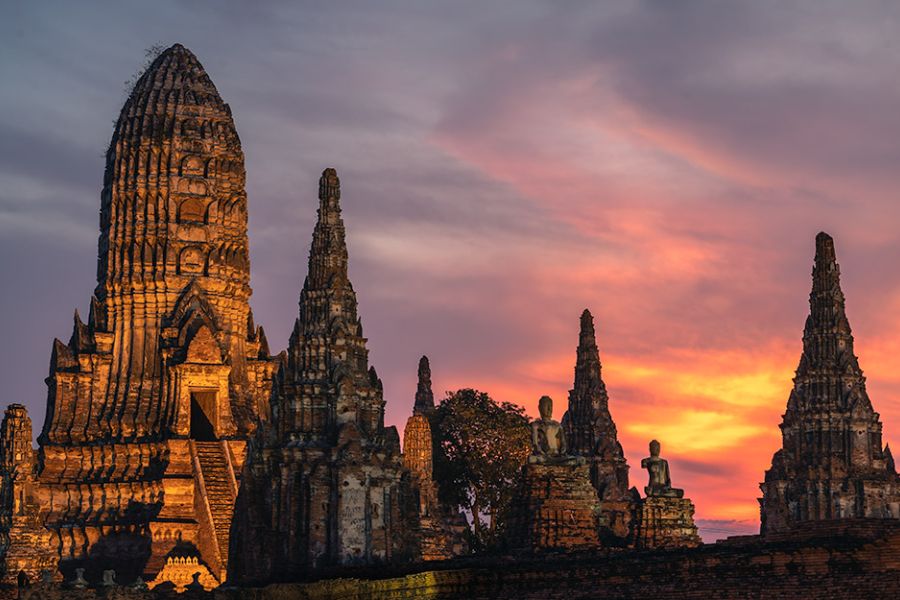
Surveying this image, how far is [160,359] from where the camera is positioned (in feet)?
242

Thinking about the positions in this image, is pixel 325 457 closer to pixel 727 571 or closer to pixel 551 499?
pixel 551 499

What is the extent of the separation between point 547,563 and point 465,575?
2.09 metres

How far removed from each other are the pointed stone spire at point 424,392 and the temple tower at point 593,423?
42.3 feet

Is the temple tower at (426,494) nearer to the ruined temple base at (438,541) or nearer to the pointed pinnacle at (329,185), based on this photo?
the ruined temple base at (438,541)

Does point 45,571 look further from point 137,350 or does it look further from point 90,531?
point 137,350

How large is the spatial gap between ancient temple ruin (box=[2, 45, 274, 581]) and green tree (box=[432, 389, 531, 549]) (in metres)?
9.71

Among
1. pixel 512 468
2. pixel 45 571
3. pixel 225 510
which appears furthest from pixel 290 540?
pixel 512 468

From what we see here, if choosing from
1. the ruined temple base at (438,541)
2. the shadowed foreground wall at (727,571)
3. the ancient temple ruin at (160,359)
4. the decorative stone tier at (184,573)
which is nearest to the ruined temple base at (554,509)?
the shadowed foreground wall at (727,571)

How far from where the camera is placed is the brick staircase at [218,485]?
68.4 m

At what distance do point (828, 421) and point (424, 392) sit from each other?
64.5 feet

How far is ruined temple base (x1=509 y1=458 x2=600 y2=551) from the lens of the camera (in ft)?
144

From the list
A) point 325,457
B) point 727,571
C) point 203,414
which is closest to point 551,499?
point 325,457

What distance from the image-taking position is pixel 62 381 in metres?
73.4

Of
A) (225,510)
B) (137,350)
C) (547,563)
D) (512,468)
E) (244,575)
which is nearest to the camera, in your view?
(547,563)
